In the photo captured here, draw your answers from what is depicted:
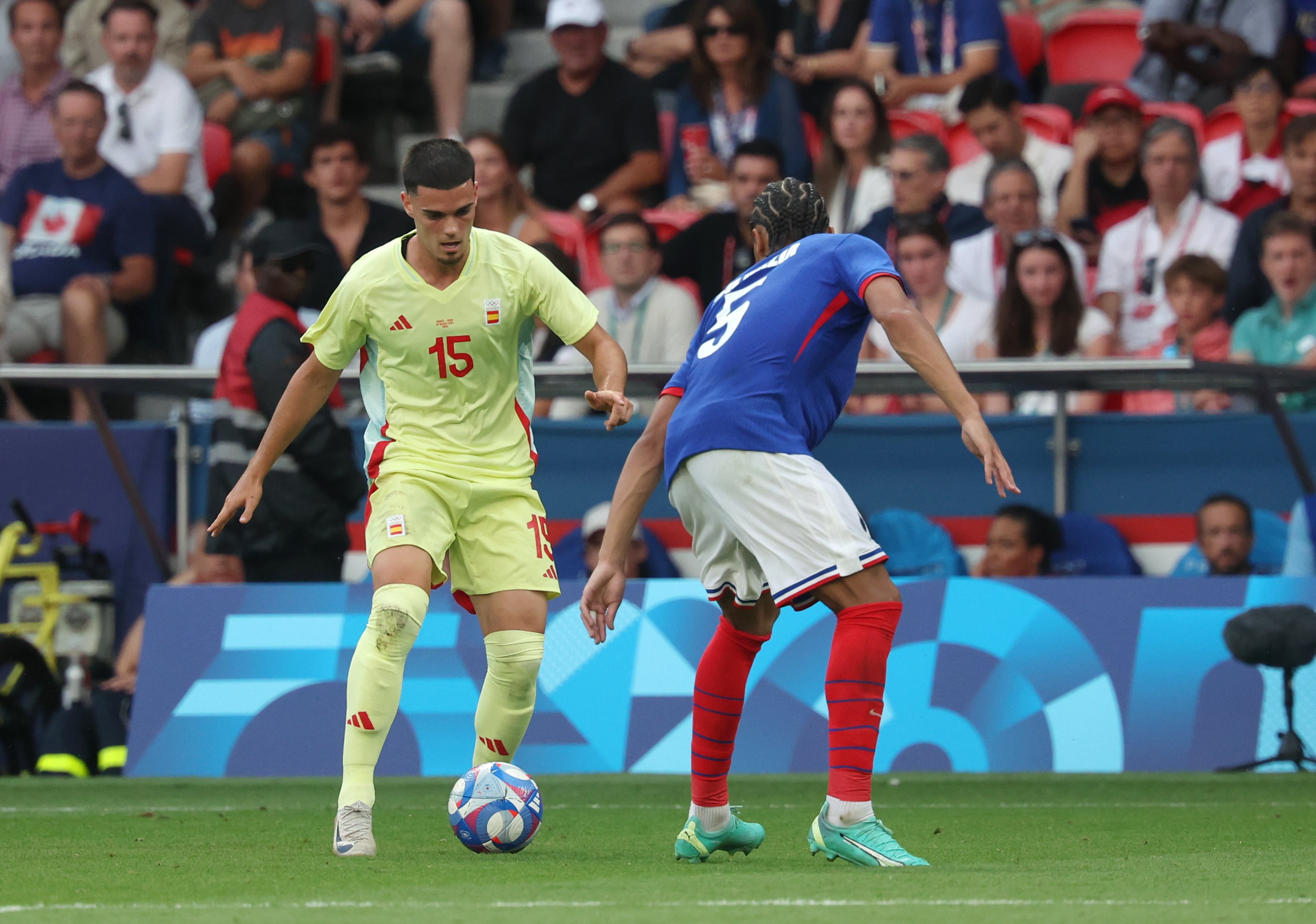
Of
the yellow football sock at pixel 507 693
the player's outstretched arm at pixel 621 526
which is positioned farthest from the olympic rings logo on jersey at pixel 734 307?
the yellow football sock at pixel 507 693

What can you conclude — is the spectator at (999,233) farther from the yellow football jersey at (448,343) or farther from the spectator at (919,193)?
the yellow football jersey at (448,343)

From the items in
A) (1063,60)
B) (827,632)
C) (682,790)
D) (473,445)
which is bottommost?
(682,790)

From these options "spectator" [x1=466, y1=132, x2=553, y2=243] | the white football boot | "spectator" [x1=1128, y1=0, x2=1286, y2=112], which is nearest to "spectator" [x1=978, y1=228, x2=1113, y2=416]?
"spectator" [x1=1128, y1=0, x2=1286, y2=112]

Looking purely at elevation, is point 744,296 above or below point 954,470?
above

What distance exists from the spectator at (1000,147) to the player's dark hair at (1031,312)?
116 cm

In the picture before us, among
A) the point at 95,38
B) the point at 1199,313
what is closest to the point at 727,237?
the point at 1199,313

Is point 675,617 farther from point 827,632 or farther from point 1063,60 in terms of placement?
point 1063,60

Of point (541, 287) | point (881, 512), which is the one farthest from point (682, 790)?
point (541, 287)

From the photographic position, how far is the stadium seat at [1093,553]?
31.3 feet

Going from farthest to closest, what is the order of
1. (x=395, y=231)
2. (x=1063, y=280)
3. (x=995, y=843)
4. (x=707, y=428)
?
(x=395, y=231) < (x=1063, y=280) < (x=995, y=843) < (x=707, y=428)

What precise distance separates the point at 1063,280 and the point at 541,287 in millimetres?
4833

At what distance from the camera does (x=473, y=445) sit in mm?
5840

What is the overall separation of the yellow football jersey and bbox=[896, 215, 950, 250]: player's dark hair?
15.3 ft

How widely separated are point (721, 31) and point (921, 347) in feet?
24.2
